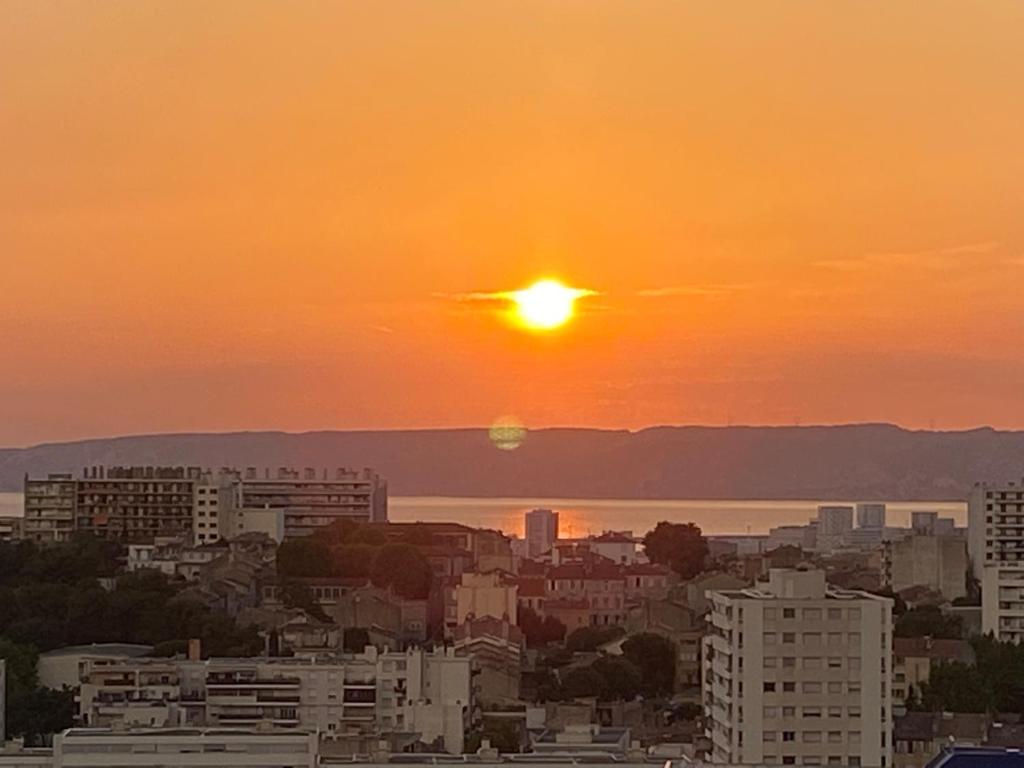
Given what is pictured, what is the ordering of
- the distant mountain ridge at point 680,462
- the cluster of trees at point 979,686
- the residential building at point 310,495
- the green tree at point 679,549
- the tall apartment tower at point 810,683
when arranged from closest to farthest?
the tall apartment tower at point 810,683 → the cluster of trees at point 979,686 → the green tree at point 679,549 → the residential building at point 310,495 → the distant mountain ridge at point 680,462

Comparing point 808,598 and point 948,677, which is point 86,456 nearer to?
point 948,677

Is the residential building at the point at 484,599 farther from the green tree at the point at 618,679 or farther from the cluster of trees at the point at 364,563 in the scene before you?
the green tree at the point at 618,679

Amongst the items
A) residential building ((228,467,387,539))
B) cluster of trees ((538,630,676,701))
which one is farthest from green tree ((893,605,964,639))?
residential building ((228,467,387,539))

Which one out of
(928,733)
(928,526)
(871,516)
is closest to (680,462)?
(871,516)

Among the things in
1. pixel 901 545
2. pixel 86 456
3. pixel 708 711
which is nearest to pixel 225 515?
pixel 901 545

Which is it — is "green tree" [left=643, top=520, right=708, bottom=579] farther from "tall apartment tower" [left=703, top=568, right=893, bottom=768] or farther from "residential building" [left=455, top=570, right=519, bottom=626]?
"tall apartment tower" [left=703, top=568, right=893, bottom=768]

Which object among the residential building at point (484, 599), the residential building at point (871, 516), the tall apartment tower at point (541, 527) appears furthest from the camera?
the residential building at point (871, 516)

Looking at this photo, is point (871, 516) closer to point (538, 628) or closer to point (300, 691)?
point (538, 628)

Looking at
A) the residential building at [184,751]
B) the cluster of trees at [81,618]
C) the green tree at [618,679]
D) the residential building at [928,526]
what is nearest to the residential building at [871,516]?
the residential building at [928,526]
